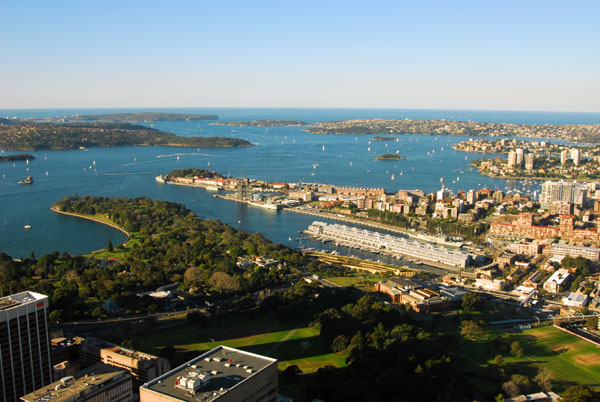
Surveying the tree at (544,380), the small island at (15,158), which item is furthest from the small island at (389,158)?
the tree at (544,380)

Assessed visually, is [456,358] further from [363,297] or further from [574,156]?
[574,156]

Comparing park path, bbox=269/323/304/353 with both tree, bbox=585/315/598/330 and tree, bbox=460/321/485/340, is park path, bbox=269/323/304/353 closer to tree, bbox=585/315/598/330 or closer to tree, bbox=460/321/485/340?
tree, bbox=460/321/485/340

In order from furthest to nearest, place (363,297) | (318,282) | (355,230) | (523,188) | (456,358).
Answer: (523,188)
(355,230)
(318,282)
(363,297)
(456,358)

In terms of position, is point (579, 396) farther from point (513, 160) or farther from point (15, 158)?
point (15, 158)

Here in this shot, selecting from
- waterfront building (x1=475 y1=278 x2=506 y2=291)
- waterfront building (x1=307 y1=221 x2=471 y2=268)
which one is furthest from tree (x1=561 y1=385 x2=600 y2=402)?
waterfront building (x1=307 y1=221 x2=471 y2=268)

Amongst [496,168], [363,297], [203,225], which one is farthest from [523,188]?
[363,297]
